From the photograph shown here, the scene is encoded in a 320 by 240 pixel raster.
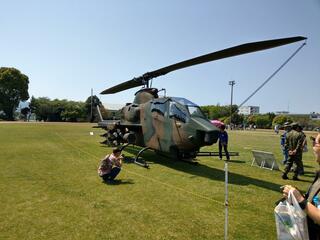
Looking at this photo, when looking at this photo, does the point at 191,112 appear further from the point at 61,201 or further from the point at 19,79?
the point at 19,79

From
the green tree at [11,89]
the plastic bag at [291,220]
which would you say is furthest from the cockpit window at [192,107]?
the green tree at [11,89]

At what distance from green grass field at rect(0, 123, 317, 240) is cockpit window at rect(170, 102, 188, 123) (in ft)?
7.11

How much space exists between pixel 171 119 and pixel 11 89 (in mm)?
79122

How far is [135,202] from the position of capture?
25.3 ft

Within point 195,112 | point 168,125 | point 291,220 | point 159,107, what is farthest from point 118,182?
point 291,220

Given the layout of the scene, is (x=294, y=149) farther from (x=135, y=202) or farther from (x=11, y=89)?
(x=11, y=89)

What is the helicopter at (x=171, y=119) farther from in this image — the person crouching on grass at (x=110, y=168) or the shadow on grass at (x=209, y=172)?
the person crouching on grass at (x=110, y=168)

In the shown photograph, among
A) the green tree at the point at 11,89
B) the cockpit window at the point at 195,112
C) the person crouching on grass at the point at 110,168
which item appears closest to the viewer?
the person crouching on grass at the point at 110,168

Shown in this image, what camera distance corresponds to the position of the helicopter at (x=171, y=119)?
9359mm

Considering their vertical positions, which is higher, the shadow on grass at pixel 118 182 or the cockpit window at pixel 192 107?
the cockpit window at pixel 192 107

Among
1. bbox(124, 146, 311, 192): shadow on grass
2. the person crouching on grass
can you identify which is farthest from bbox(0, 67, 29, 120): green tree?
the person crouching on grass

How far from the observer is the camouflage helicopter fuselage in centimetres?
1073

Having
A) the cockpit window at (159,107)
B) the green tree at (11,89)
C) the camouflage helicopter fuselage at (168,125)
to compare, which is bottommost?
the camouflage helicopter fuselage at (168,125)

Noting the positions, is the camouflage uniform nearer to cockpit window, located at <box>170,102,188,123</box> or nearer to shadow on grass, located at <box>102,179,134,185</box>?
cockpit window, located at <box>170,102,188,123</box>
